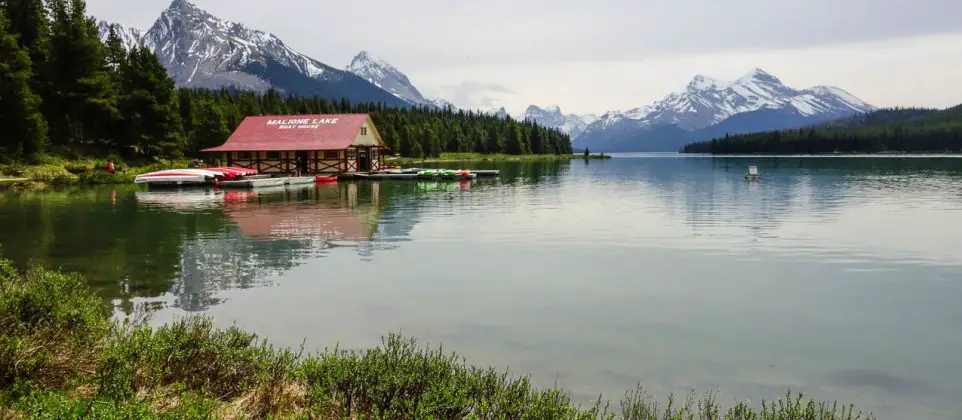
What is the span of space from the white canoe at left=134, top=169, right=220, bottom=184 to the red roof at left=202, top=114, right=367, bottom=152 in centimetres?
1503

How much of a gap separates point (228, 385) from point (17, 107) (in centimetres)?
6020

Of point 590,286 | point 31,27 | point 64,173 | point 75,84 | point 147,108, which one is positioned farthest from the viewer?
point 147,108

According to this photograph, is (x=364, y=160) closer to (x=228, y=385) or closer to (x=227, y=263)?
(x=227, y=263)

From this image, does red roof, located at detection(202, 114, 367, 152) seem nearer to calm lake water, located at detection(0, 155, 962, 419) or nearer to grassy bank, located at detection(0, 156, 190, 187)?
grassy bank, located at detection(0, 156, 190, 187)

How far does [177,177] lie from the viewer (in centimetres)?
5694

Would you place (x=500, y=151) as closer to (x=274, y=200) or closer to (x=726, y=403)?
(x=274, y=200)

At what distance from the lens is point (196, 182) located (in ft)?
192

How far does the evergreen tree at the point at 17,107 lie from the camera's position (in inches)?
2153

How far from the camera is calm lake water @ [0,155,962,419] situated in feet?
33.7

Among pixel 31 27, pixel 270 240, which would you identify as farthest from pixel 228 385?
pixel 31 27

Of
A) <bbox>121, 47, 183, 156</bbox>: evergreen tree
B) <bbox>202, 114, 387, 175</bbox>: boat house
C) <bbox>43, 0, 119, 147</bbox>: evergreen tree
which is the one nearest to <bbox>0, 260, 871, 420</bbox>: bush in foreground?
<bbox>202, 114, 387, 175</bbox>: boat house

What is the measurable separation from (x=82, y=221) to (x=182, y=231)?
6.70m

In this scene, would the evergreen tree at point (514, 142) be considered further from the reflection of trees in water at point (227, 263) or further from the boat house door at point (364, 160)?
the reflection of trees in water at point (227, 263)

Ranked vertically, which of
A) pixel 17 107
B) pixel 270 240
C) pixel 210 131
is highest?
pixel 17 107
